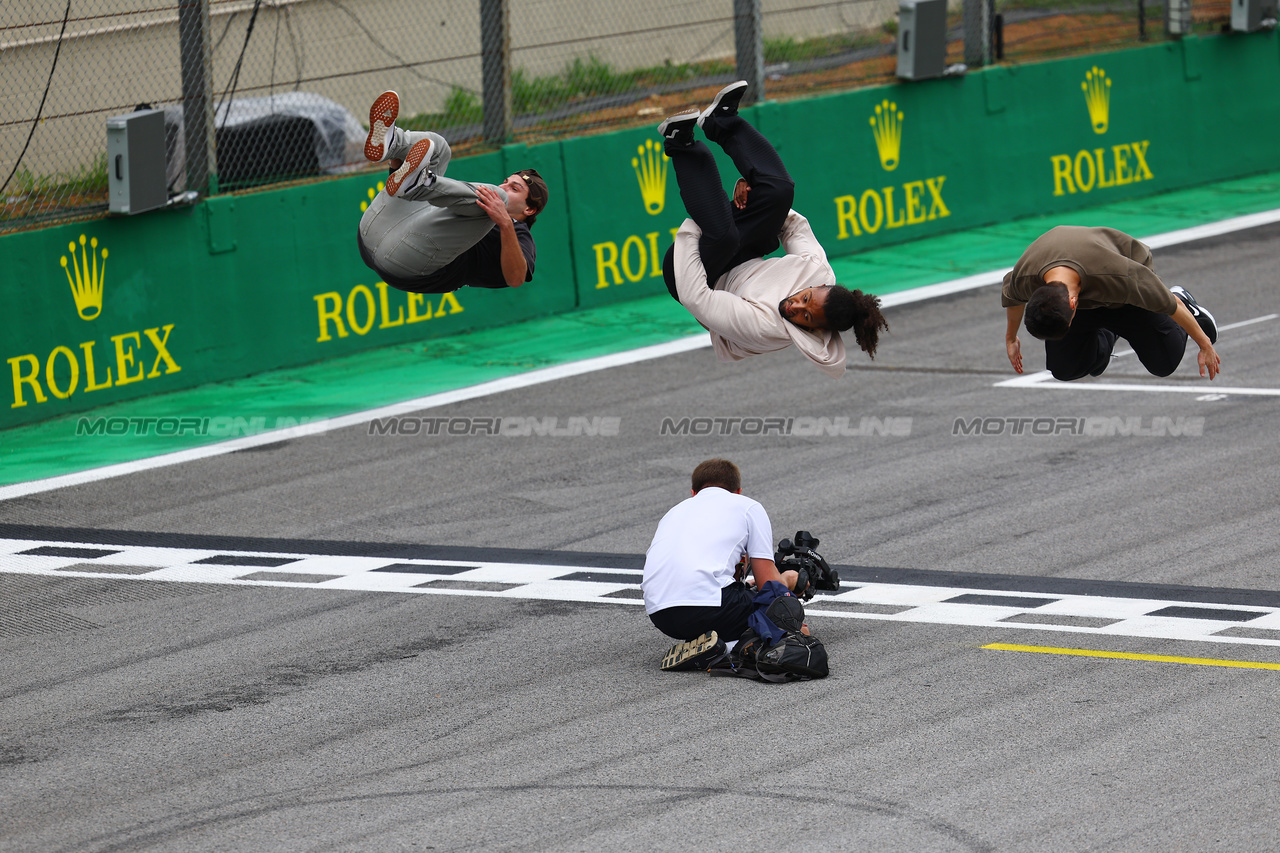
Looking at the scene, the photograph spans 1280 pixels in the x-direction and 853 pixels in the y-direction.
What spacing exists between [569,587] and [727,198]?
3.37 m

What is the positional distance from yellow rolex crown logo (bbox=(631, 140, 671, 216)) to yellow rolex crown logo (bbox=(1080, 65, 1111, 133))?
6.77 m

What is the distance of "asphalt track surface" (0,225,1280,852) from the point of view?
767 centimetres

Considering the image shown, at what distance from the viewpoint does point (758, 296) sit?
8.70 meters

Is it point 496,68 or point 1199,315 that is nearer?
point 1199,315

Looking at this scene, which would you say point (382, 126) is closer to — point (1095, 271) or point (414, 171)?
point (414, 171)

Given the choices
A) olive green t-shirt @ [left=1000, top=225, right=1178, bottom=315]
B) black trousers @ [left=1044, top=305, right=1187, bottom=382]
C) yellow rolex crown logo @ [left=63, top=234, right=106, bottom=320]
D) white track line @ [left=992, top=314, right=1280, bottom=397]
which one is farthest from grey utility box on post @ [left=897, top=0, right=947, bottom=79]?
olive green t-shirt @ [left=1000, top=225, right=1178, bottom=315]

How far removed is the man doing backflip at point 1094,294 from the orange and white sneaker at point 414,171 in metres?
3.06

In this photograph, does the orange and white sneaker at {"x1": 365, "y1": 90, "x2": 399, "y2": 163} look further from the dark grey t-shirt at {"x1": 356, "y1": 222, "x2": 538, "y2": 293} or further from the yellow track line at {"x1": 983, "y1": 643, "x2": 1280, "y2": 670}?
the yellow track line at {"x1": 983, "y1": 643, "x2": 1280, "y2": 670}

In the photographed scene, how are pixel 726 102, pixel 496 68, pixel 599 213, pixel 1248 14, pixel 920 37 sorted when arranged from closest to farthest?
pixel 726 102
pixel 496 68
pixel 599 213
pixel 920 37
pixel 1248 14

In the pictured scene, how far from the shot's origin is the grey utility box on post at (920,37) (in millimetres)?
20938

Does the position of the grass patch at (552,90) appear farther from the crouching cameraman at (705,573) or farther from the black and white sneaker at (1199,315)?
the black and white sneaker at (1199,315)

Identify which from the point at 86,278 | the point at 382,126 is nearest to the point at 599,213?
the point at 86,278

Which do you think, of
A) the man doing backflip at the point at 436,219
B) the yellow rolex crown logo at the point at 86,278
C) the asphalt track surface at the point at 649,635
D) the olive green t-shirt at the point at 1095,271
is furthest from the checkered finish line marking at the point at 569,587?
the yellow rolex crown logo at the point at 86,278

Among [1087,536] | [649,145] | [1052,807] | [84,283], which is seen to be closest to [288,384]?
[84,283]
